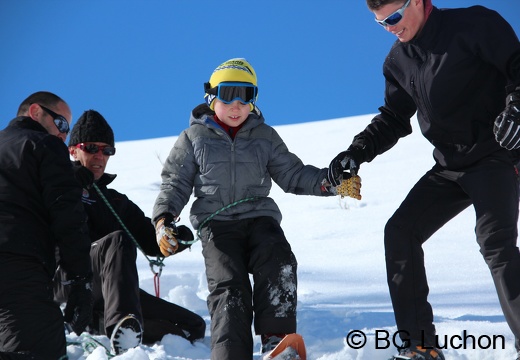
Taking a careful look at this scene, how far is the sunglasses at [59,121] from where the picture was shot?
442cm

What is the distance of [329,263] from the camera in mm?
9117

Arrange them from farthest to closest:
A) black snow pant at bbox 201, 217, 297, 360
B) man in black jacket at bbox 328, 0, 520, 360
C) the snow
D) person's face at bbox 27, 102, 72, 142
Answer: the snow, person's face at bbox 27, 102, 72, 142, black snow pant at bbox 201, 217, 297, 360, man in black jacket at bbox 328, 0, 520, 360

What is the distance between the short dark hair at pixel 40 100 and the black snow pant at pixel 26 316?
89cm

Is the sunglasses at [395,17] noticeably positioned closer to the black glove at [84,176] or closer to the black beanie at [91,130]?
the black glove at [84,176]

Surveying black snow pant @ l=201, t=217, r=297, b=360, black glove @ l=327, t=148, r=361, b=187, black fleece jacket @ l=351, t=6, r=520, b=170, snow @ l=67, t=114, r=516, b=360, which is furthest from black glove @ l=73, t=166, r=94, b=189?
black fleece jacket @ l=351, t=6, r=520, b=170

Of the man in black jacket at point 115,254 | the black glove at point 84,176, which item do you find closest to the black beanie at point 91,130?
the man in black jacket at point 115,254

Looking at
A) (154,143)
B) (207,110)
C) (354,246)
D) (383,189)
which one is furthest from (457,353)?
(154,143)

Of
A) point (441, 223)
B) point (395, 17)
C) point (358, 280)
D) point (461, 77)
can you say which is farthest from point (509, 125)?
point (358, 280)

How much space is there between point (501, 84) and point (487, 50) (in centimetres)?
22

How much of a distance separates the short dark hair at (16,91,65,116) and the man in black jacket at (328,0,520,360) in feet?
5.98

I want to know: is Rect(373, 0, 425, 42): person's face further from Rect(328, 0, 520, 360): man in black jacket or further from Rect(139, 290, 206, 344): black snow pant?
Rect(139, 290, 206, 344): black snow pant

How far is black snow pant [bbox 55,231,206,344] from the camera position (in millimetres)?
4620

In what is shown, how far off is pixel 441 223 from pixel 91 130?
262 centimetres

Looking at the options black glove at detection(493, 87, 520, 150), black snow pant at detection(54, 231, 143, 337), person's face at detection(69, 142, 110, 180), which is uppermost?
person's face at detection(69, 142, 110, 180)
